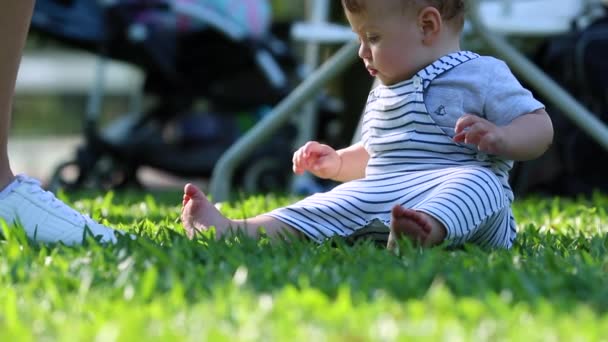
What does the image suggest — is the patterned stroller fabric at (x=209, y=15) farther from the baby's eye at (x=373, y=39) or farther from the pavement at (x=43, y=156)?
the baby's eye at (x=373, y=39)

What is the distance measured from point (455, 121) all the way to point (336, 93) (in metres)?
3.76

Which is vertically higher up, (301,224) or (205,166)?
(301,224)

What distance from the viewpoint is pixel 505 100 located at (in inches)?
80.0

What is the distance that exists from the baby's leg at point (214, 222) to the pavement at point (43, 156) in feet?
17.6

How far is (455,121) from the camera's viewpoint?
6.75 feet

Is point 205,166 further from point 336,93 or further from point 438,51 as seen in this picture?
point 438,51

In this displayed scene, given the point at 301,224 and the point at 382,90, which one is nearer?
the point at 301,224

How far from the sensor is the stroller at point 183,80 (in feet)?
16.6

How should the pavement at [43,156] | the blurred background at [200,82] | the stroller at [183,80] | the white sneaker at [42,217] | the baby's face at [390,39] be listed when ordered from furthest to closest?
the pavement at [43,156] < the stroller at [183,80] < the blurred background at [200,82] < the baby's face at [390,39] < the white sneaker at [42,217]

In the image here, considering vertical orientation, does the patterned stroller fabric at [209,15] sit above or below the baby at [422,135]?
below

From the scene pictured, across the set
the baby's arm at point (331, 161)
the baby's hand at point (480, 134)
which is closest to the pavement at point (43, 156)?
the baby's arm at point (331, 161)

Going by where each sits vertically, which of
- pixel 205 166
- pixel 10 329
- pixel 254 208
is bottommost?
pixel 205 166

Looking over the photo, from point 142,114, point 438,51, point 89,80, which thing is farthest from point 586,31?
point 89,80

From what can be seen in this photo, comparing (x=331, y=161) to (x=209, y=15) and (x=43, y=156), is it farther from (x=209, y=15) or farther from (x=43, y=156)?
(x=43, y=156)
